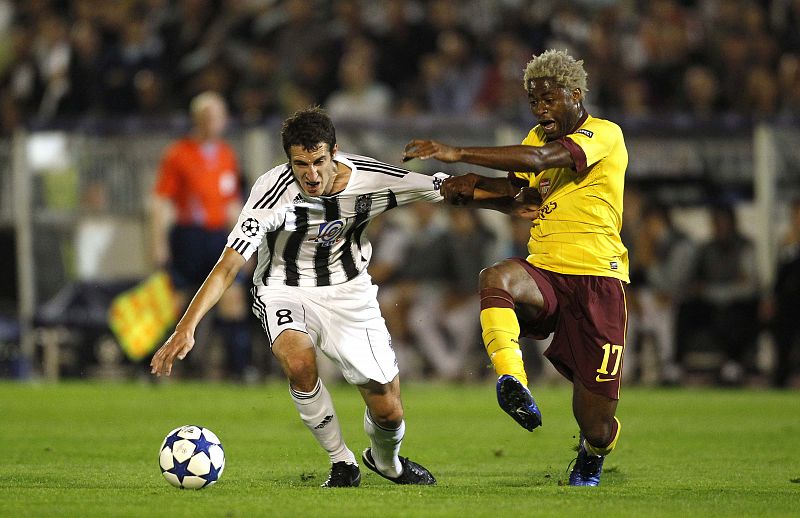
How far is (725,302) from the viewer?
14172mm

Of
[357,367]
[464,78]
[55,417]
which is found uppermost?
[464,78]

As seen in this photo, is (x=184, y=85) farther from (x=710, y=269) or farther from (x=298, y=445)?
(x=298, y=445)

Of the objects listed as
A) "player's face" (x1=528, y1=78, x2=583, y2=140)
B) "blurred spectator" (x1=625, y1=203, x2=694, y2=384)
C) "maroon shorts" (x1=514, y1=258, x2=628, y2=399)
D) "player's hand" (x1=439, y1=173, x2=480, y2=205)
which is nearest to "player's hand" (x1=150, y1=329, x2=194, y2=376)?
"player's hand" (x1=439, y1=173, x2=480, y2=205)

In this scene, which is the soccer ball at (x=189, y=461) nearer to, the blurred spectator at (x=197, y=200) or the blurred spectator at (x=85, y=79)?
the blurred spectator at (x=197, y=200)

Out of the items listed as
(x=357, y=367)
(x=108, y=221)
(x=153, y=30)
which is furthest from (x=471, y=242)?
(x=357, y=367)

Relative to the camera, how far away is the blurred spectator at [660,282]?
14.2 metres

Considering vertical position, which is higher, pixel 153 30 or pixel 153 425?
pixel 153 30

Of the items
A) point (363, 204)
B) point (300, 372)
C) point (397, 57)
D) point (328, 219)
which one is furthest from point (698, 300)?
point (300, 372)

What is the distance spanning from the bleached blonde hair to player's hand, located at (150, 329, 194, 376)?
7.59ft

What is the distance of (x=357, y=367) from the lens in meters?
7.11

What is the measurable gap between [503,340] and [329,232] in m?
1.19

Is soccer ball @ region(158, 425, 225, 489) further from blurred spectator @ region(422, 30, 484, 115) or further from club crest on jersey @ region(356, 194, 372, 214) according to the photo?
blurred spectator @ region(422, 30, 484, 115)

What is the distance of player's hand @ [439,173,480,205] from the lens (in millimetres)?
7207

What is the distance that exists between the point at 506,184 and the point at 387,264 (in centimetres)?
722
